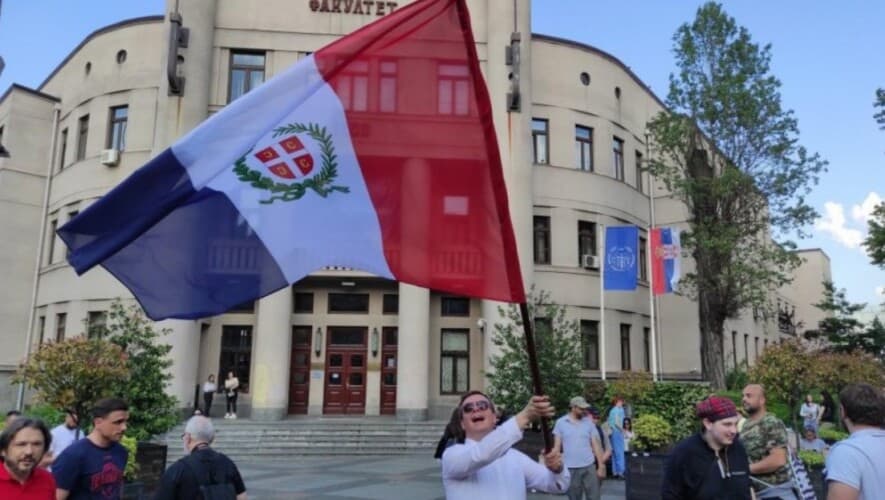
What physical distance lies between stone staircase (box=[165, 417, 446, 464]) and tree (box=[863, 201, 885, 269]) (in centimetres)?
1977

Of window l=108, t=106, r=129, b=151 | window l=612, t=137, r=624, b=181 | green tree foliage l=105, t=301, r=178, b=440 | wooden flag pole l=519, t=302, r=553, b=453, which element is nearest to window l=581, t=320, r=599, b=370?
window l=612, t=137, r=624, b=181

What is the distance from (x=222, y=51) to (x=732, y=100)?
20.1m

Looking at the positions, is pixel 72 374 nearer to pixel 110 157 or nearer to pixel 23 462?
pixel 23 462

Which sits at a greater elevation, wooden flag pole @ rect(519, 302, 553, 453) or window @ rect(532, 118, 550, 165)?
window @ rect(532, 118, 550, 165)

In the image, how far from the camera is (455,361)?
26609 mm

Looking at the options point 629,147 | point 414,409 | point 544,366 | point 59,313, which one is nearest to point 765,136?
point 629,147

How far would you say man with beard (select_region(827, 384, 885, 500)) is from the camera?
12.3 ft

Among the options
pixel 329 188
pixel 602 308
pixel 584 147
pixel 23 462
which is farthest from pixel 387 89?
pixel 584 147

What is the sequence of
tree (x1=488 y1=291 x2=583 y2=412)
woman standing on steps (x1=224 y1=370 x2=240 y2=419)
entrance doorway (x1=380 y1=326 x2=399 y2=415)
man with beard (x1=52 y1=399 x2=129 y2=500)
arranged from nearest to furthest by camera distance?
1. man with beard (x1=52 y1=399 x2=129 y2=500)
2. tree (x1=488 y1=291 x2=583 y2=412)
3. woman standing on steps (x1=224 y1=370 x2=240 y2=419)
4. entrance doorway (x1=380 y1=326 x2=399 y2=415)

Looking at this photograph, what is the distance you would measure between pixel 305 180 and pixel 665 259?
22.9 meters

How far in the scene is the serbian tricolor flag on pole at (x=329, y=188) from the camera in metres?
4.56

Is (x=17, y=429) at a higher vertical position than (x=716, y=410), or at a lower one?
lower

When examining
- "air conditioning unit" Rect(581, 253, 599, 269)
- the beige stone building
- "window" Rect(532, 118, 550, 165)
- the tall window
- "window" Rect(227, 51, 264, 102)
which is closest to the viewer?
the beige stone building

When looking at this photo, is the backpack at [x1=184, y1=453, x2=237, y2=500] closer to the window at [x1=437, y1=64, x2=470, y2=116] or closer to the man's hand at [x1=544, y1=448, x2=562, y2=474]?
the man's hand at [x1=544, y1=448, x2=562, y2=474]
